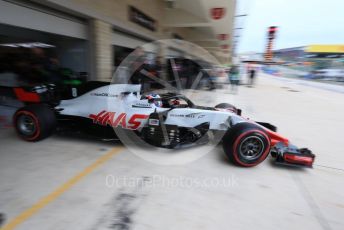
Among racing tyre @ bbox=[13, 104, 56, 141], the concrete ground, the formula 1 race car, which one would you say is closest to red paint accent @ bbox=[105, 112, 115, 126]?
the formula 1 race car

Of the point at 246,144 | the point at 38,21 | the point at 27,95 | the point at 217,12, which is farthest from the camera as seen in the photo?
the point at 217,12

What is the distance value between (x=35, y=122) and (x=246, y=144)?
327cm

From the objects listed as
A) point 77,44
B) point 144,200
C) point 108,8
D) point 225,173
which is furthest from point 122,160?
point 108,8

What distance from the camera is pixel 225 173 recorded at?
9.77 feet

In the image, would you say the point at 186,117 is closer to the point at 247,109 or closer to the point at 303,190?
the point at 303,190

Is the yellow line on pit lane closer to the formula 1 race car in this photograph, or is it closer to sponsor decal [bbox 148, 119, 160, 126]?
the formula 1 race car

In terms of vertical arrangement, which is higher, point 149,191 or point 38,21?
point 38,21

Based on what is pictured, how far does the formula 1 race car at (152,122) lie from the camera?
122 inches

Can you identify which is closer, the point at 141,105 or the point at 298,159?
the point at 298,159

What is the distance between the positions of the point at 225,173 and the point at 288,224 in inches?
39.5

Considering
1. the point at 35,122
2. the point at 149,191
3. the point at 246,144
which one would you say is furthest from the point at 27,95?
the point at 246,144

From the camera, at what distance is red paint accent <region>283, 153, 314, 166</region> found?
3051 mm

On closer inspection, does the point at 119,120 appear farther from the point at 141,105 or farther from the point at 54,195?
the point at 54,195

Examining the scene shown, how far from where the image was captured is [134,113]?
3.41 metres
